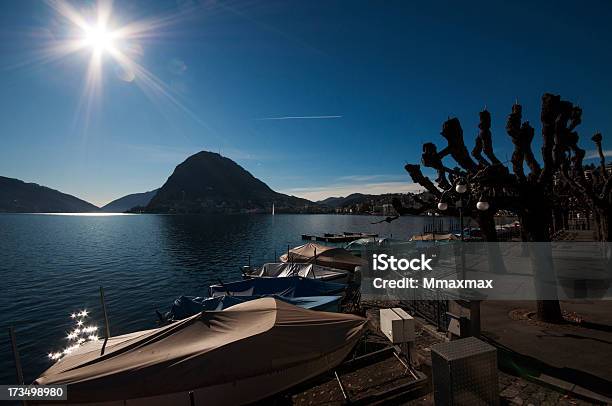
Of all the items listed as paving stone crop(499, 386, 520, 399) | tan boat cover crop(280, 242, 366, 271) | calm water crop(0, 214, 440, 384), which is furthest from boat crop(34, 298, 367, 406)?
tan boat cover crop(280, 242, 366, 271)

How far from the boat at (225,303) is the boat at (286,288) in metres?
1.77

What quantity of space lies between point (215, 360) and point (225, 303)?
306 inches

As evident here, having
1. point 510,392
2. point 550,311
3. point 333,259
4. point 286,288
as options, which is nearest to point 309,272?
point 333,259

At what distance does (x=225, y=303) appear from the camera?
1407cm

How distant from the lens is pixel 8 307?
2300 centimetres

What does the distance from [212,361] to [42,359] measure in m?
15.3

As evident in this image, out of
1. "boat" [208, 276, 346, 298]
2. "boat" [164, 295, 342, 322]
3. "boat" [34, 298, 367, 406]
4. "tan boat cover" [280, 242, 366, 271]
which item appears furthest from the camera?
"tan boat cover" [280, 242, 366, 271]

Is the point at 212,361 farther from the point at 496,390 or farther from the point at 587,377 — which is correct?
the point at 587,377

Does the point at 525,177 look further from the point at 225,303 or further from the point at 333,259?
the point at 333,259

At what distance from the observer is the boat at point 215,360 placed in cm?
622

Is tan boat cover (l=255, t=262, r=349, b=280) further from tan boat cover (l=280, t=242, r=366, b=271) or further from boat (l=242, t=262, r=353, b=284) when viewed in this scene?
tan boat cover (l=280, t=242, r=366, b=271)

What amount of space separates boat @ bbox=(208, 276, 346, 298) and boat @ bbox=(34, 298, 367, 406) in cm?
782

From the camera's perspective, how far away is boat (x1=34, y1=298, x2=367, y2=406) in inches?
245

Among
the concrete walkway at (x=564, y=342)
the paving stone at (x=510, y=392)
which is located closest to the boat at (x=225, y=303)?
the concrete walkway at (x=564, y=342)
